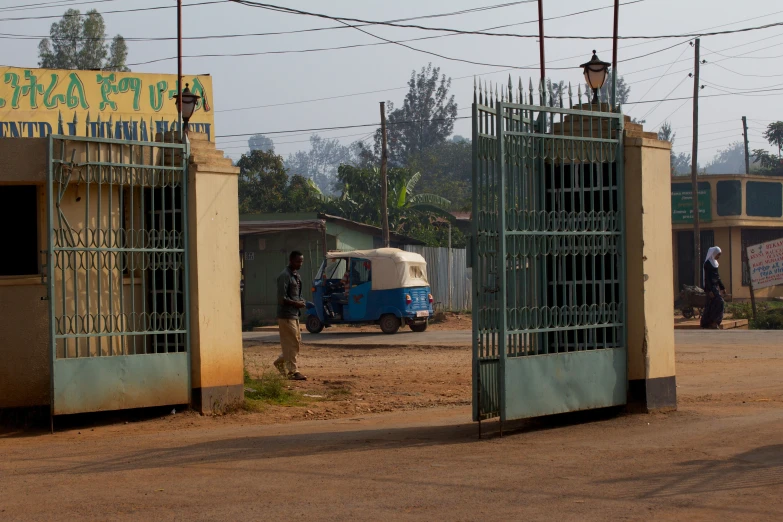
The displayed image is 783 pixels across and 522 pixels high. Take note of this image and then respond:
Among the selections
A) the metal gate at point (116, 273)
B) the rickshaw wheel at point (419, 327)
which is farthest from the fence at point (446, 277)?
the metal gate at point (116, 273)

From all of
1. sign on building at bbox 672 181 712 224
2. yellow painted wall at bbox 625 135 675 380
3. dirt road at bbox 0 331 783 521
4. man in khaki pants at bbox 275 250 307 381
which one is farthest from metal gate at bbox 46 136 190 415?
sign on building at bbox 672 181 712 224

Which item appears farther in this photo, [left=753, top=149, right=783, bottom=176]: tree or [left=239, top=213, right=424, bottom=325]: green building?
[left=753, top=149, right=783, bottom=176]: tree

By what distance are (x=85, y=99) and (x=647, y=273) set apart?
50.3 feet

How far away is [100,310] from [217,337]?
4.16 feet

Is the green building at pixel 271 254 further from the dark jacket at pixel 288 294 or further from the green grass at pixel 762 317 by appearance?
the dark jacket at pixel 288 294

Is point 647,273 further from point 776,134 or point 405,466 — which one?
point 776,134

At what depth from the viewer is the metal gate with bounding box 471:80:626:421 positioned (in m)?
8.21

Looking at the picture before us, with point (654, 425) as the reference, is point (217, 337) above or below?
above

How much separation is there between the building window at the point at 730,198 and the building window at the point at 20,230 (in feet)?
102

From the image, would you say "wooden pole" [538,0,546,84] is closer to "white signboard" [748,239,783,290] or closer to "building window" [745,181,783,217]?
"white signboard" [748,239,783,290]

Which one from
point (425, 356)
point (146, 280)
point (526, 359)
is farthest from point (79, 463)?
point (425, 356)

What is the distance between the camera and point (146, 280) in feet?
33.9

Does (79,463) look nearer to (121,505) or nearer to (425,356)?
(121,505)

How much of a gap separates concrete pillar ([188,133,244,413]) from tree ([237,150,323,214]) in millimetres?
33615
